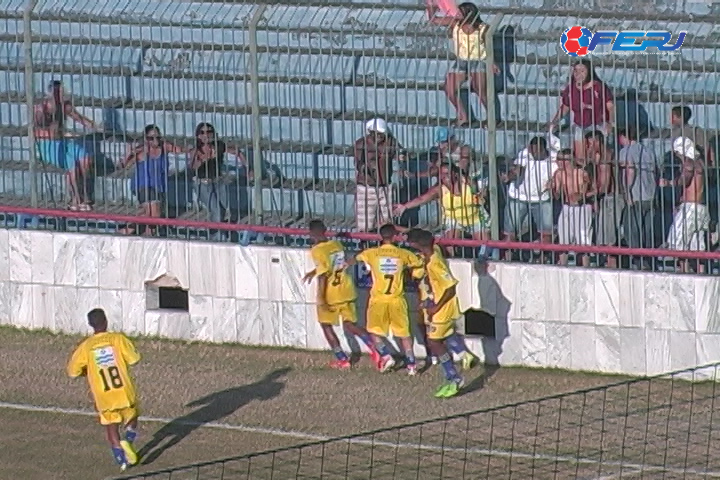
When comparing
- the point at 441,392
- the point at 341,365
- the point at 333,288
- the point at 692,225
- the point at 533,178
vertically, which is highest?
the point at 533,178

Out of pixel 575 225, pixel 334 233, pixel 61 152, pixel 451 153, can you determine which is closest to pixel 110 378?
pixel 334 233

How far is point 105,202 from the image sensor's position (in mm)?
22734

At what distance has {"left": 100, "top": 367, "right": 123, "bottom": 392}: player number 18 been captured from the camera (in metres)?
17.9

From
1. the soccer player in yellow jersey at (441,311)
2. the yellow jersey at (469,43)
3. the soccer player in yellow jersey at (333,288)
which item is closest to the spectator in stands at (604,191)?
the yellow jersey at (469,43)

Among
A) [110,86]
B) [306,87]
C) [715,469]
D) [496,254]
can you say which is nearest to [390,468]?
[715,469]

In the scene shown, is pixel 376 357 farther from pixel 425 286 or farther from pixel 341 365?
pixel 425 286

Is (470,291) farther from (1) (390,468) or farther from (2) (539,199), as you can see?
(1) (390,468)

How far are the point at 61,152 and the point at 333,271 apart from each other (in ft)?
12.6

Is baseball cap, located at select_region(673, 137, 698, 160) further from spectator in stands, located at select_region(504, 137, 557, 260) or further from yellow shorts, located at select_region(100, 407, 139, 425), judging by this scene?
yellow shorts, located at select_region(100, 407, 139, 425)

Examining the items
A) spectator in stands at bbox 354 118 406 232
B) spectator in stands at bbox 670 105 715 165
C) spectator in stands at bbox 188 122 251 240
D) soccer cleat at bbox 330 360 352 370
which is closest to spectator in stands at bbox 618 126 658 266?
spectator in stands at bbox 670 105 715 165

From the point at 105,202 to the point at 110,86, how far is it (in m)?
1.21

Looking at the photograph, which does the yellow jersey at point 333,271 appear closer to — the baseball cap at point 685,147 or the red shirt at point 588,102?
the red shirt at point 588,102

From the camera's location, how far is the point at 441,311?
19.8m

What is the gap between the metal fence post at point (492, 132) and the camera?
814 inches
